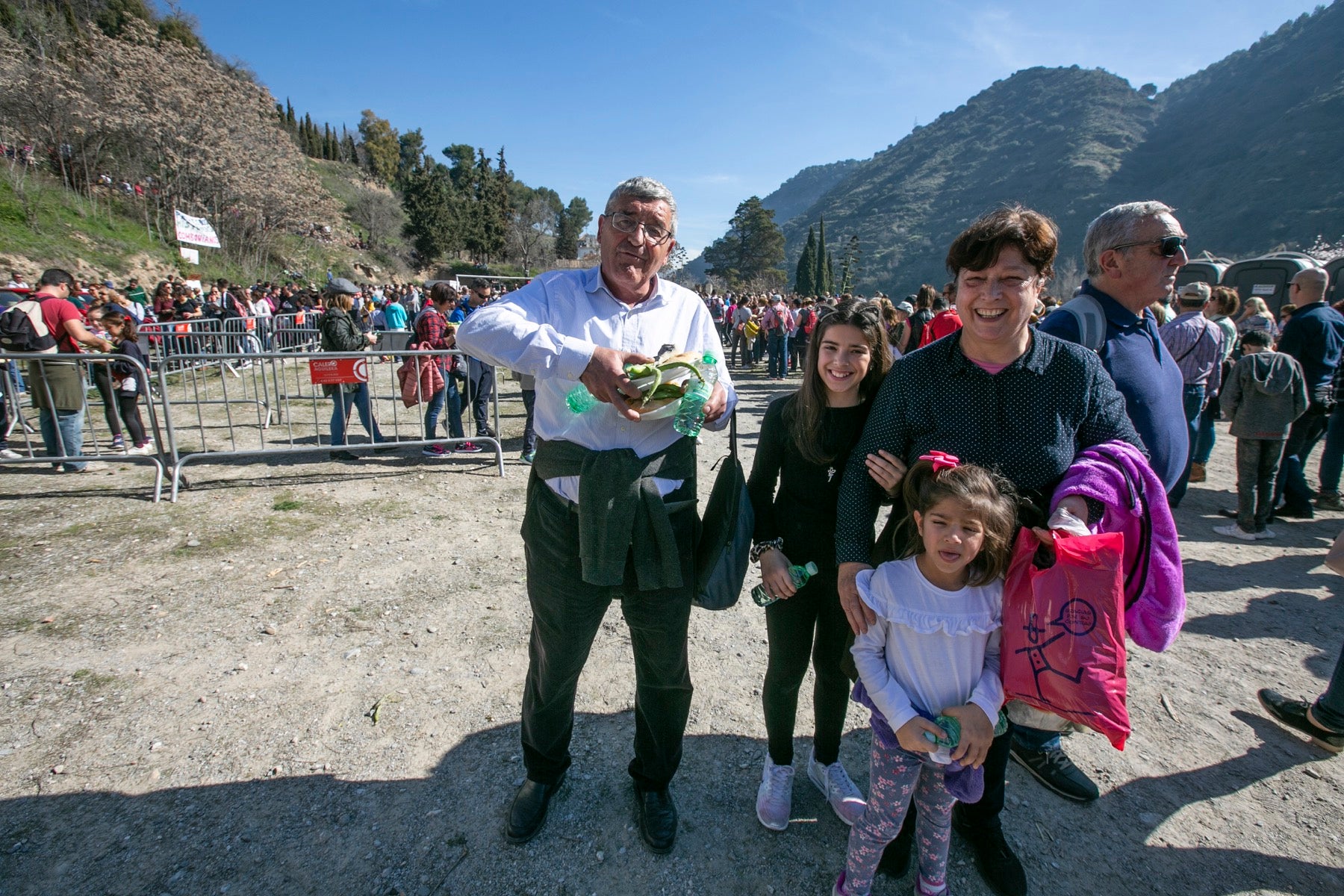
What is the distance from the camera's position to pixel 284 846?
2.22 m

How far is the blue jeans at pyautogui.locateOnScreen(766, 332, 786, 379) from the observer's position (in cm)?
1438

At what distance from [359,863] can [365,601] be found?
2.03 meters

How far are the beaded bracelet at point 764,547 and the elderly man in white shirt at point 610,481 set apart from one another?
0.73 ft

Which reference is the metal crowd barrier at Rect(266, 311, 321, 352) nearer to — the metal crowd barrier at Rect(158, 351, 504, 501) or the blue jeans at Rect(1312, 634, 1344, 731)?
the metal crowd barrier at Rect(158, 351, 504, 501)

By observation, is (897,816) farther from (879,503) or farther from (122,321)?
(122,321)

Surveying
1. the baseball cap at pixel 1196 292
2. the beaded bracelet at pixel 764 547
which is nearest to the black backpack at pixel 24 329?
the beaded bracelet at pixel 764 547

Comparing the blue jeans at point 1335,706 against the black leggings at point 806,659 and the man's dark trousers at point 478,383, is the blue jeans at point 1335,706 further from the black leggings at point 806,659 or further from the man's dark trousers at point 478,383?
the man's dark trousers at point 478,383

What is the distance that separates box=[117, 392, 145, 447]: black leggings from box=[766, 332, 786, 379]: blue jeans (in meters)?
11.5

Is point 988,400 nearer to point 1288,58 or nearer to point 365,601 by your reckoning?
point 365,601

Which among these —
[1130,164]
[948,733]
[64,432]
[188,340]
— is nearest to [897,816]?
[948,733]

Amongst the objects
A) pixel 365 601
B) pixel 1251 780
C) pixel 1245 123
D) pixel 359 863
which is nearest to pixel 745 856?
pixel 359 863

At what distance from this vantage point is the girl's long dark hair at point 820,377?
206cm

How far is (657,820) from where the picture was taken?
230 centimetres

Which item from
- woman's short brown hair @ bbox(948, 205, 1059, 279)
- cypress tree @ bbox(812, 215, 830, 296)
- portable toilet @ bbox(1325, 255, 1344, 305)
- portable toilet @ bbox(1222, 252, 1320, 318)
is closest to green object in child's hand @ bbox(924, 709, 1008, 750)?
woman's short brown hair @ bbox(948, 205, 1059, 279)
